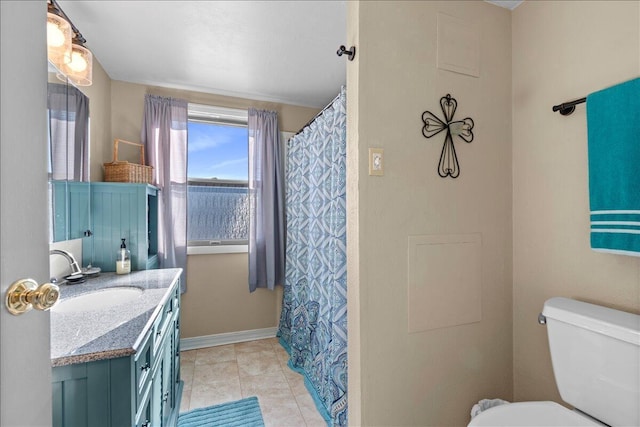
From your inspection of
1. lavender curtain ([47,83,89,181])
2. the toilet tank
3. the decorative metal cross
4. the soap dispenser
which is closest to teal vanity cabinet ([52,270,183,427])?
lavender curtain ([47,83,89,181])

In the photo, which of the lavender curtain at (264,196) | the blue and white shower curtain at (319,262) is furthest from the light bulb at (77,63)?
the lavender curtain at (264,196)

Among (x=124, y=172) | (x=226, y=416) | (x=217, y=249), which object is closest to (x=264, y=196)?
(x=217, y=249)

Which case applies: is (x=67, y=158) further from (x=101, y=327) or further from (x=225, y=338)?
(x=225, y=338)

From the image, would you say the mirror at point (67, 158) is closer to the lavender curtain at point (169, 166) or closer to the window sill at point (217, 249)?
the lavender curtain at point (169, 166)

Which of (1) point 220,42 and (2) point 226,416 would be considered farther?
(1) point 220,42

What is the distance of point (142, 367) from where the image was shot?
1083 millimetres

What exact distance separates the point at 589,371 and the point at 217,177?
289 centimetres

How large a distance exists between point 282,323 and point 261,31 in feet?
8.15

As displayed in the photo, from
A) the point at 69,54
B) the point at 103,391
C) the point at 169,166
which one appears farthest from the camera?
the point at 169,166

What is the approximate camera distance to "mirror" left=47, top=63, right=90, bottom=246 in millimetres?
1471

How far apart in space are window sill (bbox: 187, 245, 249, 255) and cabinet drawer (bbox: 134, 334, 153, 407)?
1674 mm

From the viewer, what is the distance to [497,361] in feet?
5.00

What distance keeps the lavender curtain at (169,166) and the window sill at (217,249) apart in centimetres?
11

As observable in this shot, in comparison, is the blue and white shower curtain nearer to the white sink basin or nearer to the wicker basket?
the white sink basin
